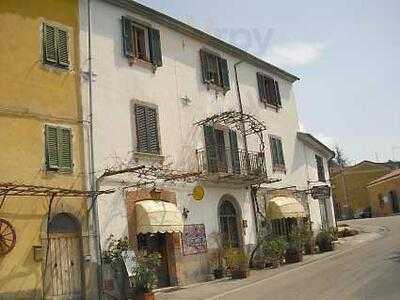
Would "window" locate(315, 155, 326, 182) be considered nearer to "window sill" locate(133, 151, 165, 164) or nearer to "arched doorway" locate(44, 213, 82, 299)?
"window sill" locate(133, 151, 165, 164)

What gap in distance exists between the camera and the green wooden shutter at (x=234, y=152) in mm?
22878

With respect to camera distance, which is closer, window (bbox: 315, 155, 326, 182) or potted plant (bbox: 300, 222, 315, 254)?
potted plant (bbox: 300, 222, 315, 254)

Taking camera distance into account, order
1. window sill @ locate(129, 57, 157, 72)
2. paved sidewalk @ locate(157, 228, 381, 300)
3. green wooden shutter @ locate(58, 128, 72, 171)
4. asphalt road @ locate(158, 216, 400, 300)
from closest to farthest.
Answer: asphalt road @ locate(158, 216, 400, 300) < green wooden shutter @ locate(58, 128, 72, 171) < paved sidewalk @ locate(157, 228, 381, 300) < window sill @ locate(129, 57, 157, 72)

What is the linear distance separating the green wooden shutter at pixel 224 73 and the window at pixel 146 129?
217 inches

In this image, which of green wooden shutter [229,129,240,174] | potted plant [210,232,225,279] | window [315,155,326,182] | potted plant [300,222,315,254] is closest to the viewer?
potted plant [210,232,225,279]

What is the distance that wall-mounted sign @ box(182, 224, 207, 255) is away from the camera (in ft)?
64.0

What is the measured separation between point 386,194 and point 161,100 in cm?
4475

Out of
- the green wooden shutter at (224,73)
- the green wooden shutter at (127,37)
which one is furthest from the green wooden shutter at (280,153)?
the green wooden shutter at (127,37)

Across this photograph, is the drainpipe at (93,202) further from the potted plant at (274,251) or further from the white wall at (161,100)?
the potted plant at (274,251)

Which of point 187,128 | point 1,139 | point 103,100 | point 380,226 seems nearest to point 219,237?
point 187,128

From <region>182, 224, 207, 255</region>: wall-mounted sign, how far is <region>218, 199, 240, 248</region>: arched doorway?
1537 millimetres

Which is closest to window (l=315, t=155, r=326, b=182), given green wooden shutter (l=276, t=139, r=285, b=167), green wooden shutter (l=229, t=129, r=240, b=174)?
green wooden shutter (l=276, t=139, r=285, b=167)

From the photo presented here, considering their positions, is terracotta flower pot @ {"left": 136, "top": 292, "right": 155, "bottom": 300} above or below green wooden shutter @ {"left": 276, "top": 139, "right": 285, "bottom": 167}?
below

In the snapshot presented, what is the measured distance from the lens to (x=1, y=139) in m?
14.2
